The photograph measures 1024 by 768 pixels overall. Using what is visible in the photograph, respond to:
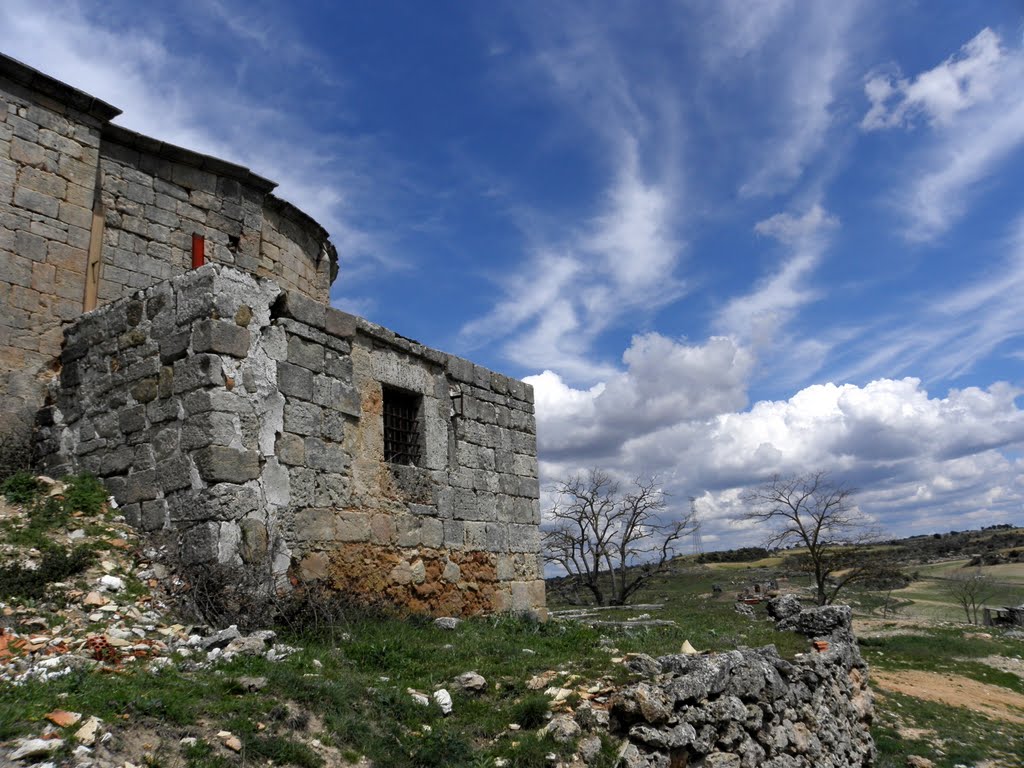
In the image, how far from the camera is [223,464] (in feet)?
20.4

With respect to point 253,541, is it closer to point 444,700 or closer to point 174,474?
point 174,474

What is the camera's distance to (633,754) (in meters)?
4.84

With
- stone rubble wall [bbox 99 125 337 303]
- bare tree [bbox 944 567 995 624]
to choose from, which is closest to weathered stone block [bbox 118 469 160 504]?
stone rubble wall [bbox 99 125 337 303]

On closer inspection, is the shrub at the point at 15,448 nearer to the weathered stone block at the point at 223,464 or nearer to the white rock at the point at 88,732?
the weathered stone block at the point at 223,464

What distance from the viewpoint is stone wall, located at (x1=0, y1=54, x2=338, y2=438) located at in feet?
27.6

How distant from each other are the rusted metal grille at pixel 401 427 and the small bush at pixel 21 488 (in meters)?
3.19

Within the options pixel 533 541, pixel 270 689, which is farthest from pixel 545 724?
pixel 533 541

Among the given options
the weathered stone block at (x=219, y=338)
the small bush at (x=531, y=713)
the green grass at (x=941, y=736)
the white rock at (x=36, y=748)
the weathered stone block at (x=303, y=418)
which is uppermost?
the weathered stone block at (x=219, y=338)

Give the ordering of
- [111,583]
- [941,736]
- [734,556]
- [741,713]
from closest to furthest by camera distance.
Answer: [111,583] → [741,713] → [941,736] → [734,556]

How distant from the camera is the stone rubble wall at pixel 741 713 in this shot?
5.08 meters

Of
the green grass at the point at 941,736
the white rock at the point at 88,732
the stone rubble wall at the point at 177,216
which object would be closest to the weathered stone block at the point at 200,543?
the white rock at the point at 88,732

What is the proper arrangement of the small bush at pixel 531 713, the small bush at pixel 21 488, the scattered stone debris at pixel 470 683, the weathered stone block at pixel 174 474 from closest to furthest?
the small bush at pixel 531 713 < the scattered stone debris at pixel 470 683 < the weathered stone block at pixel 174 474 < the small bush at pixel 21 488

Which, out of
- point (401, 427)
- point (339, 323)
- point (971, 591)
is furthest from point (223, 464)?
point (971, 591)

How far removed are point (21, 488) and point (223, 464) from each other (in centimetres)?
213
